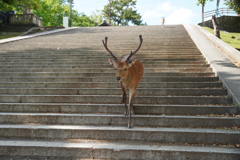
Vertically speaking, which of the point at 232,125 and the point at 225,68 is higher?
the point at 225,68

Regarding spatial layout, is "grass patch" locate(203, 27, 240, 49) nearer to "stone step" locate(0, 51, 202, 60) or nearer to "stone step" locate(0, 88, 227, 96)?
"stone step" locate(0, 51, 202, 60)

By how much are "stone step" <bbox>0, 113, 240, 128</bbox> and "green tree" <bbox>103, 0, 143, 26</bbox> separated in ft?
166

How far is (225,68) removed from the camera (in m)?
7.04

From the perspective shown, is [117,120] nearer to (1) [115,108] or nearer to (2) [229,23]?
(1) [115,108]

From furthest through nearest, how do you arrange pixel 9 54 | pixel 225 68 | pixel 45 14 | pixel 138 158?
1. pixel 45 14
2. pixel 9 54
3. pixel 225 68
4. pixel 138 158

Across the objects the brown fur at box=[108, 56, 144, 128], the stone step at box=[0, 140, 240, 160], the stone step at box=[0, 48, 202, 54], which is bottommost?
the stone step at box=[0, 140, 240, 160]

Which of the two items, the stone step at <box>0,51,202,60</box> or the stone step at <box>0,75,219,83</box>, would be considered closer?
the stone step at <box>0,75,219,83</box>

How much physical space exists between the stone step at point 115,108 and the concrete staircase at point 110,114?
0.07 ft

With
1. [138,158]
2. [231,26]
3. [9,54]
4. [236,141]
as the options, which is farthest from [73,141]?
[231,26]

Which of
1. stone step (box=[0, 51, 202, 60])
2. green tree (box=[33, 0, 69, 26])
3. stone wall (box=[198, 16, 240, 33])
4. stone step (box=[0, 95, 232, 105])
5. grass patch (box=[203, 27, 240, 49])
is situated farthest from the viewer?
green tree (box=[33, 0, 69, 26])

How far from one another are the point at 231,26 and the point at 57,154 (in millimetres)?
26311

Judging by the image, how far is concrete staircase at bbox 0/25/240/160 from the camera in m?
4.18

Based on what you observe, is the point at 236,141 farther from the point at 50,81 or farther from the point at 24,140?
the point at 50,81

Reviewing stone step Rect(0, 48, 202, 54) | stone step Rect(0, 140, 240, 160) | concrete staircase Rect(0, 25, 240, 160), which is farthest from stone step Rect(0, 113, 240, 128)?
stone step Rect(0, 48, 202, 54)
